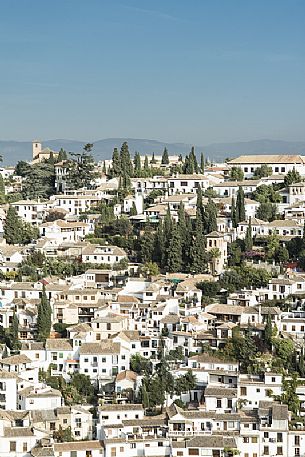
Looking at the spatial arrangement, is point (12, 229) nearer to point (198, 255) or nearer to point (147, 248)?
point (147, 248)

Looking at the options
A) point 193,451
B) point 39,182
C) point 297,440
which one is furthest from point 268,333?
point 39,182

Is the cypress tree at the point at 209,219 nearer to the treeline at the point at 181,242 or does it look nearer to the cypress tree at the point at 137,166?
the treeline at the point at 181,242

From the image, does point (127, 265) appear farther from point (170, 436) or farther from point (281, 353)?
point (170, 436)

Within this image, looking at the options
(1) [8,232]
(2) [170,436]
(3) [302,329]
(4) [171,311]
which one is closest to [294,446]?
(2) [170,436]

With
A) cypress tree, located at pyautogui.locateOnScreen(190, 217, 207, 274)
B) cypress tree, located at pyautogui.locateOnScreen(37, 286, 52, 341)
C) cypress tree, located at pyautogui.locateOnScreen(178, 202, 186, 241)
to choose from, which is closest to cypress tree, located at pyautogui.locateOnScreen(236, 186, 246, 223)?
cypress tree, located at pyautogui.locateOnScreen(178, 202, 186, 241)

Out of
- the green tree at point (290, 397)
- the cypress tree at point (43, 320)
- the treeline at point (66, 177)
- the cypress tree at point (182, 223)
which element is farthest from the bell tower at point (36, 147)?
the green tree at point (290, 397)

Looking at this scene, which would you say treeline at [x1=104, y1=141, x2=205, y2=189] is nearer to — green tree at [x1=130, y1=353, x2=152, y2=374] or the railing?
green tree at [x1=130, y1=353, x2=152, y2=374]
